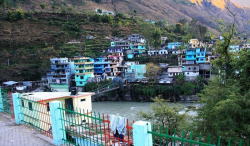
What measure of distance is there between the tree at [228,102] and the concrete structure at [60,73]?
22.8m

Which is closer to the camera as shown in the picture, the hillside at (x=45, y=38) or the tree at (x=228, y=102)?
the tree at (x=228, y=102)

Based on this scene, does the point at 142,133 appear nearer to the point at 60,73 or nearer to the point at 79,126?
the point at 79,126

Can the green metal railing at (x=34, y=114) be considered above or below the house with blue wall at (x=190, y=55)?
below

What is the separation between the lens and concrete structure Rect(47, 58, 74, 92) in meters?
27.6

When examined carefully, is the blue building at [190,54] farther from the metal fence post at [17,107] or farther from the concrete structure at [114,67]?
the metal fence post at [17,107]

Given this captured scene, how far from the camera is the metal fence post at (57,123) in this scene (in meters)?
3.60

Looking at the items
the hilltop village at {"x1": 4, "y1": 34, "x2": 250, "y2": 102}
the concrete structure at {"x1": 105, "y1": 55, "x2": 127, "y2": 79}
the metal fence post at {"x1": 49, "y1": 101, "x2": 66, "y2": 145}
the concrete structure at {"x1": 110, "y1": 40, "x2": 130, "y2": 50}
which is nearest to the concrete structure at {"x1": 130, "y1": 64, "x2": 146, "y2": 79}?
the hilltop village at {"x1": 4, "y1": 34, "x2": 250, "y2": 102}

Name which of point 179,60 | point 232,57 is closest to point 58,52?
point 179,60

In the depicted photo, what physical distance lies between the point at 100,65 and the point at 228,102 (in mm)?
24540

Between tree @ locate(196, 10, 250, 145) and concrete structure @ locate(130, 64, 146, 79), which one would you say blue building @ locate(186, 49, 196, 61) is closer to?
concrete structure @ locate(130, 64, 146, 79)

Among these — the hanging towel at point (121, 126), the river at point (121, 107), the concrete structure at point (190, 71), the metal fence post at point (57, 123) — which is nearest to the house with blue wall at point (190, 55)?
the concrete structure at point (190, 71)

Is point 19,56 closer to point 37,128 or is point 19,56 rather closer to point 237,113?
point 37,128

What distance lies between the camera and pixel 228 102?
5.82 metres

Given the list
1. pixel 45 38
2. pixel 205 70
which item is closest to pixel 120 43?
pixel 45 38
